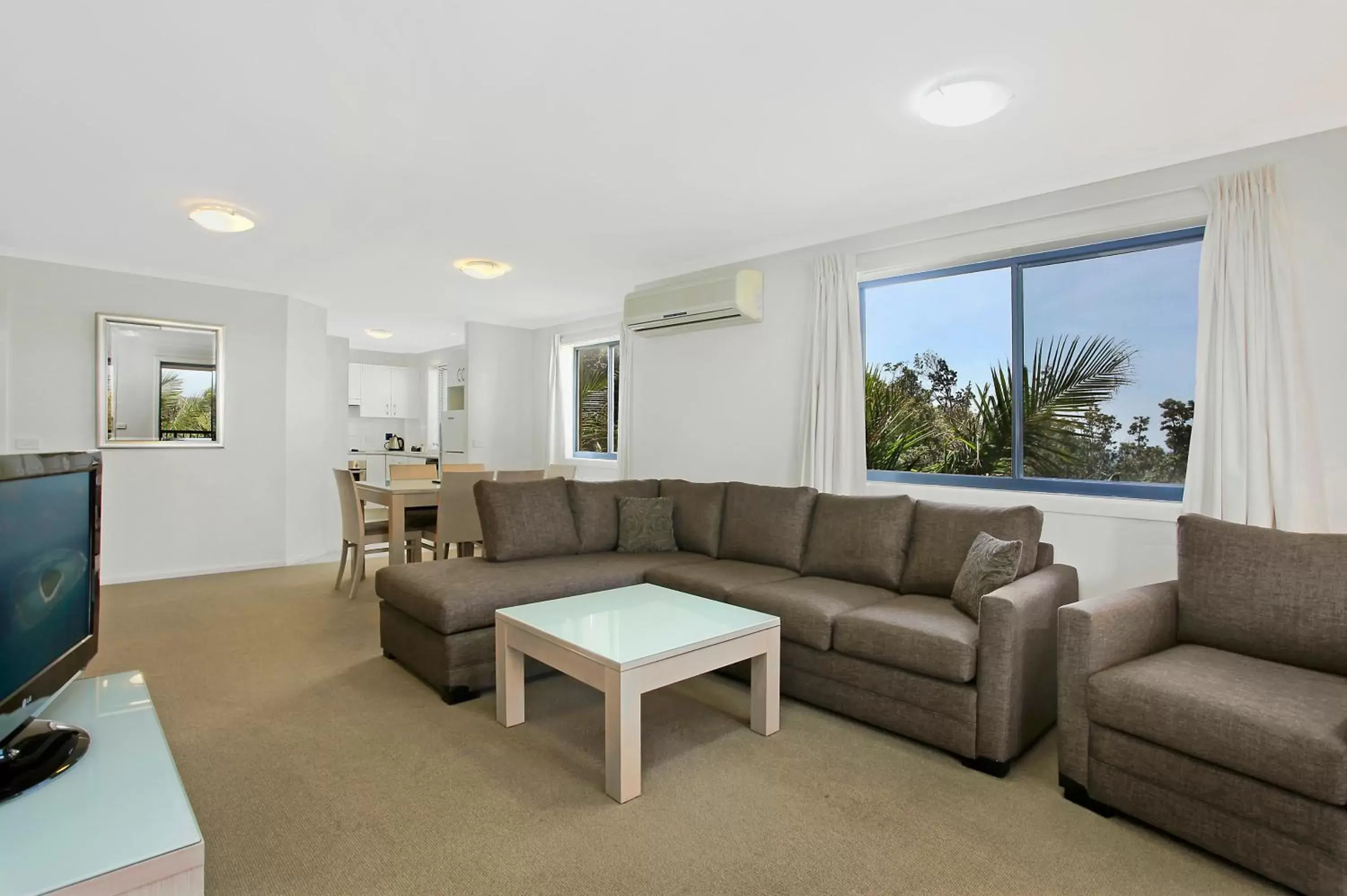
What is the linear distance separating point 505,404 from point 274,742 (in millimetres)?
5355

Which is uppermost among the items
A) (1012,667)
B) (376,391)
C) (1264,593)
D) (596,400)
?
(376,391)

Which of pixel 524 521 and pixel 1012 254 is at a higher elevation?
pixel 1012 254

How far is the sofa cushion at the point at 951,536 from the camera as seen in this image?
298 cm

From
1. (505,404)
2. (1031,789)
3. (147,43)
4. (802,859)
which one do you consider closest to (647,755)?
(802,859)

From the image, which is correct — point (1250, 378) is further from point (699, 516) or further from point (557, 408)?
point (557, 408)

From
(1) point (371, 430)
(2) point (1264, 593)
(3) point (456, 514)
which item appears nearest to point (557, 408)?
(3) point (456, 514)

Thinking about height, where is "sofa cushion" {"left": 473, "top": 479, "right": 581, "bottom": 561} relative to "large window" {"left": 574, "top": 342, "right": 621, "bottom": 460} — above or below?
below

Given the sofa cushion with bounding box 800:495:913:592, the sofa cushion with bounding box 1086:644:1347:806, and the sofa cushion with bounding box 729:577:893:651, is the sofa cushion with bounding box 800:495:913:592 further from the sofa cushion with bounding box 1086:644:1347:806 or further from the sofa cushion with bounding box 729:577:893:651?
the sofa cushion with bounding box 1086:644:1347:806

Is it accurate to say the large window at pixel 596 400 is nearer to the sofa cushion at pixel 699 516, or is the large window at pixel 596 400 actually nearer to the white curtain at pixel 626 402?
the white curtain at pixel 626 402

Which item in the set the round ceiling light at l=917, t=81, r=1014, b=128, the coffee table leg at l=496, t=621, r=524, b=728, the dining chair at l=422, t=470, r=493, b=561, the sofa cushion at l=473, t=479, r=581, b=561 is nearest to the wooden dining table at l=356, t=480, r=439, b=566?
the dining chair at l=422, t=470, r=493, b=561

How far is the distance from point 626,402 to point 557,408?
5.55 ft

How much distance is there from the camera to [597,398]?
712 centimetres

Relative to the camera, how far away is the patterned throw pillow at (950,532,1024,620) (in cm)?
269

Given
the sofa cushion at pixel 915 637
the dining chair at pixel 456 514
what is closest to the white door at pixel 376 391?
the dining chair at pixel 456 514
